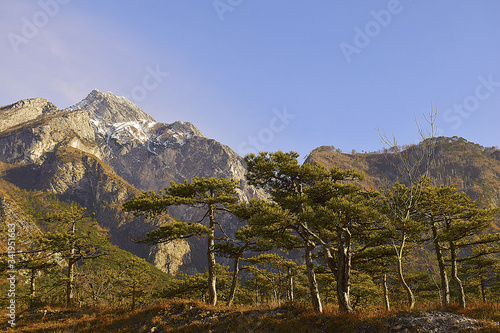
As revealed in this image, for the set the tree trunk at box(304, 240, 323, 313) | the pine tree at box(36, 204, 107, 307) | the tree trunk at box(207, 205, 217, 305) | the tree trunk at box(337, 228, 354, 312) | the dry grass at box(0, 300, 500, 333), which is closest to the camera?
the dry grass at box(0, 300, 500, 333)

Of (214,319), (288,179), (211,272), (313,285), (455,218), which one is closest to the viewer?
(214,319)

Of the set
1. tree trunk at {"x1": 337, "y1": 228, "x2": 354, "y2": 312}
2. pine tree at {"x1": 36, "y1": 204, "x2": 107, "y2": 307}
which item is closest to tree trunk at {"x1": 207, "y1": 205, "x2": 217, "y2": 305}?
tree trunk at {"x1": 337, "y1": 228, "x2": 354, "y2": 312}

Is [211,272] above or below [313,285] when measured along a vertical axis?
above

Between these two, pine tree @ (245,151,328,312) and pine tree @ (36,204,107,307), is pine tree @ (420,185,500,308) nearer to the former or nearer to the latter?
pine tree @ (245,151,328,312)

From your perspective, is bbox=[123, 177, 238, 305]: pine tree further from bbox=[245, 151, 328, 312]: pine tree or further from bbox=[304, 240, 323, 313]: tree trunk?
bbox=[304, 240, 323, 313]: tree trunk

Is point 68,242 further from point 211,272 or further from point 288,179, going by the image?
point 288,179

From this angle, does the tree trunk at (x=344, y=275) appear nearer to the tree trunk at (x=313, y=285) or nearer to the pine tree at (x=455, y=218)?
the tree trunk at (x=313, y=285)

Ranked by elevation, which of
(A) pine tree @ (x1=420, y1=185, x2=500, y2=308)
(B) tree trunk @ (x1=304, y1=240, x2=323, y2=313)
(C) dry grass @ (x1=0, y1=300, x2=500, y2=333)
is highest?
(A) pine tree @ (x1=420, y1=185, x2=500, y2=308)

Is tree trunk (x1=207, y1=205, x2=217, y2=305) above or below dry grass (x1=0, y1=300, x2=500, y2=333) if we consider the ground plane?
above

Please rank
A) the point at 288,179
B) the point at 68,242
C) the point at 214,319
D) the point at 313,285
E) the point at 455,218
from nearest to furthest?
the point at 214,319, the point at 313,285, the point at 288,179, the point at 455,218, the point at 68,242

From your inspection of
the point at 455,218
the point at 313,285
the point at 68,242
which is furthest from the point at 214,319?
the point at 455,218

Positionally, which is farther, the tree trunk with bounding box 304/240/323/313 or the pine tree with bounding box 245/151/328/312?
the pine tree with bounding box 245/151/328/312

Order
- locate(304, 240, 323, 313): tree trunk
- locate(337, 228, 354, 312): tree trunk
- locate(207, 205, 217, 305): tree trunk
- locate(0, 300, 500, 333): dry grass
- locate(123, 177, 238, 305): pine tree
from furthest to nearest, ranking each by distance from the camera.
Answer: locate(207, 205, 217, 305): tree trunk, locate(123, 177, 238, 305): pine tree, locate(304, 240, 323, 313): tree trunk, locate(337, 228, 354, 312): tree trunk, locate(0, 300, 500, 333): dry grass

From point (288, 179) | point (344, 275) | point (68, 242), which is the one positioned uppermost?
point (288, 179)
